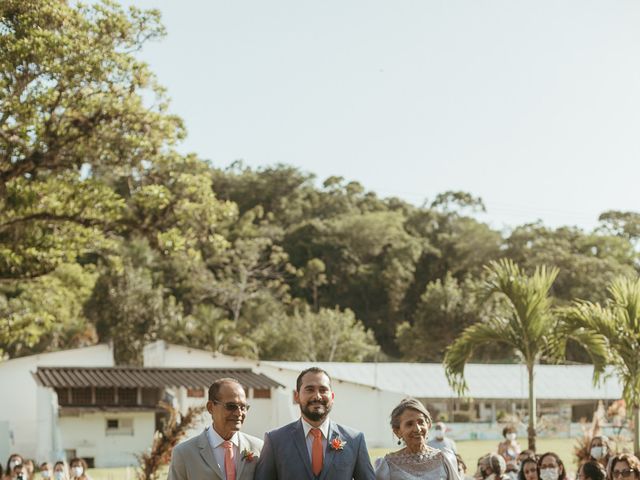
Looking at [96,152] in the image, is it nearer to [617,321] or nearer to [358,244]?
[617,321]

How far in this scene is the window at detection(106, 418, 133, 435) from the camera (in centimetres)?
4003

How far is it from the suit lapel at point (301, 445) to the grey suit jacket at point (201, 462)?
0.30 m

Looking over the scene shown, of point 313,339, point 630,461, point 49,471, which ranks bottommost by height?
point 49,471

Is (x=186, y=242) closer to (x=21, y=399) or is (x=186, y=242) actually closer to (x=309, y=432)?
(x=309, y=432)

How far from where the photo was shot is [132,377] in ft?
134

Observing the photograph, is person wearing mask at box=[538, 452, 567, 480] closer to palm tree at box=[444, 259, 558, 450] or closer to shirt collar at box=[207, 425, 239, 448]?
shirt collar at box=[207, 425, 239, 448]

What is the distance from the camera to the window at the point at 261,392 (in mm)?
45928

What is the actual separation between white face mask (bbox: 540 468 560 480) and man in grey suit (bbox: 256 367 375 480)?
15.5ft

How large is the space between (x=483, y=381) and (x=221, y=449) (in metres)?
47.5

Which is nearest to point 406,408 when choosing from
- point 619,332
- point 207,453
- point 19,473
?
point 207,453

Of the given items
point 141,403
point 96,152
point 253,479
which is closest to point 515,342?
point 96,152

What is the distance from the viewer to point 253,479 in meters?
6.12

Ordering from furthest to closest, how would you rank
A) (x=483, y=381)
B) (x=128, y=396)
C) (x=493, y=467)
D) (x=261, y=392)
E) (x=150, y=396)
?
(x=483, y=381)
(x=261, y=392)
(x=150, y=396)
(x=128, y=396)
(x=493, y=467)

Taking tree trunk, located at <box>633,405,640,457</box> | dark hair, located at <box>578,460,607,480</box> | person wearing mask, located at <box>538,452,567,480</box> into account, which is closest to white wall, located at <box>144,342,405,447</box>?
tree trunk, located at <box>633,405,640,457</box>
